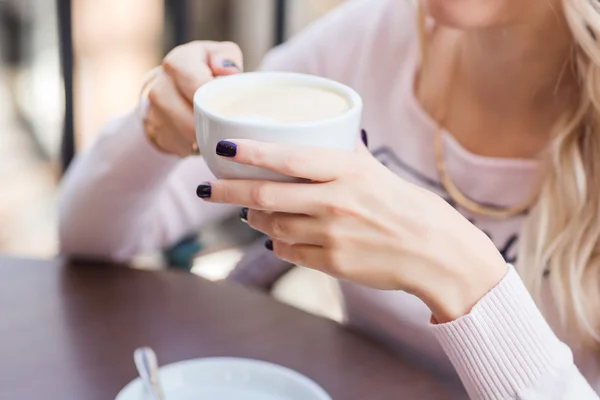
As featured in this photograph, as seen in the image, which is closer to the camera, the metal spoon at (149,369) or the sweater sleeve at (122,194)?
the metal spoon at (149,369)

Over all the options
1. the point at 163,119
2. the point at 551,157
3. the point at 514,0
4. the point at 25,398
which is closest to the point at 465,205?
the point at 551,157

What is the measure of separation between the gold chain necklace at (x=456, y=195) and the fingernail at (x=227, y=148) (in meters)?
0.51

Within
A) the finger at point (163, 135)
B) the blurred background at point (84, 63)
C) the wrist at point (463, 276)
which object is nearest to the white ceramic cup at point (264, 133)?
the wrist at point (463, 276)

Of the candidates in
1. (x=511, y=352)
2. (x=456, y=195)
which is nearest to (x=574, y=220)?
(x=456, y=195)

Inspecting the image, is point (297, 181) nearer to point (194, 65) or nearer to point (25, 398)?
point (194, 65)

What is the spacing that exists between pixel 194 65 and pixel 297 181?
26cm

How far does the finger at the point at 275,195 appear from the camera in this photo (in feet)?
1.74

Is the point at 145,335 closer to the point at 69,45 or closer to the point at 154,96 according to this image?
the point at 154,96

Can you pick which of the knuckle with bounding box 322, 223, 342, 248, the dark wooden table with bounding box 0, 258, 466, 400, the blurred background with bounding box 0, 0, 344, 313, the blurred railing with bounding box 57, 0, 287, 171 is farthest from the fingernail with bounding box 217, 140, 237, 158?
the blurred background with bounding box 0, 0, 344, 313

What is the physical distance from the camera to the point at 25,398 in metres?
0.69

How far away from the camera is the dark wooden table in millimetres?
729

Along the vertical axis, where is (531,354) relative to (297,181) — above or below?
below

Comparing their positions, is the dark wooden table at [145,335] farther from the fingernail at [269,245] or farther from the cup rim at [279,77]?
the cup rim at [279,77]

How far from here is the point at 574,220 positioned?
0.85m
